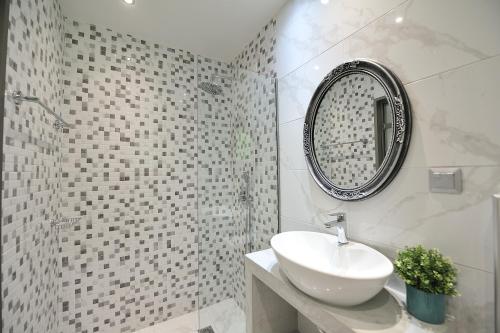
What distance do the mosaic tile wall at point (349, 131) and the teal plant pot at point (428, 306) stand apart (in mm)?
533

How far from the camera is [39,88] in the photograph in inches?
50.6

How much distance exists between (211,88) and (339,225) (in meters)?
1.49

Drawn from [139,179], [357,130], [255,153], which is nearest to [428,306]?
[357,130]

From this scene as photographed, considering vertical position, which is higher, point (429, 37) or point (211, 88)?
point (211, 88)

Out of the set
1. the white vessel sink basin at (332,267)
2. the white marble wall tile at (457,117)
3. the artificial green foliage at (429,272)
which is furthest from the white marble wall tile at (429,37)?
the white vessel sink basin at (332,267)

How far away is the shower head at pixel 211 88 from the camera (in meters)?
1.84

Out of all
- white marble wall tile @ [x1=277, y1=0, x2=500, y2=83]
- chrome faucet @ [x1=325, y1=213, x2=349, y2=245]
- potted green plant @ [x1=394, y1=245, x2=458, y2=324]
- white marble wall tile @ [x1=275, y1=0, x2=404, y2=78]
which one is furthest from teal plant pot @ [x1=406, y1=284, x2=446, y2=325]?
white marble wall tile @ [x1=275, y1=0, x2=404, y2=78]

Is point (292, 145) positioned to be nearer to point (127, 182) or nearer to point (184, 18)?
point (184, 18)

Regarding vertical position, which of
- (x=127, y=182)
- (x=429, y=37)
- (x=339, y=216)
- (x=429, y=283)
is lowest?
(x=429, y=283)

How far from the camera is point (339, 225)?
3.89 ft

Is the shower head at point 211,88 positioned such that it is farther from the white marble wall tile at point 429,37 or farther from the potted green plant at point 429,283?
the potted green plant at point 429,283

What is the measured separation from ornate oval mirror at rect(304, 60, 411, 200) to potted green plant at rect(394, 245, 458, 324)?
37 cm

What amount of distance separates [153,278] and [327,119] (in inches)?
84.1

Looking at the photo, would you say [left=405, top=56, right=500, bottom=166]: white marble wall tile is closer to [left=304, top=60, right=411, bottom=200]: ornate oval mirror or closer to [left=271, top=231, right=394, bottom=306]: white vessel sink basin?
[left=304, top=60, right=411, bottom=200]: ornate oval mirror
